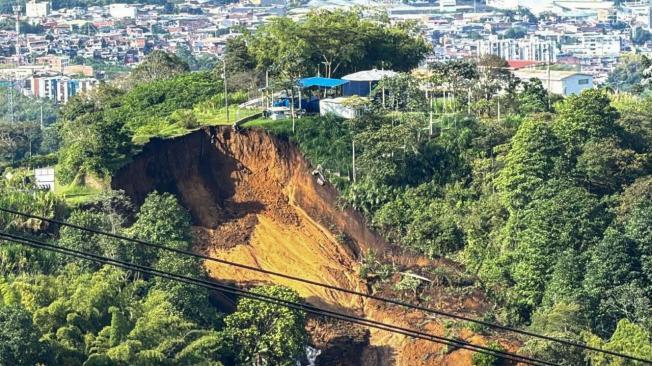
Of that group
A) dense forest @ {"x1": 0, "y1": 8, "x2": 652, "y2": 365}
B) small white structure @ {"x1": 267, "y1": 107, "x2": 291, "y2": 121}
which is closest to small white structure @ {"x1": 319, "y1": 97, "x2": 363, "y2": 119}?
dense forest @ {"x1": 0, "y1": 8, "x2": 652, "y2": 365}

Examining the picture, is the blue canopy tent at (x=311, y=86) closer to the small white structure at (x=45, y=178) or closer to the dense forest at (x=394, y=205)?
the dense forest at (x=394, y=205)

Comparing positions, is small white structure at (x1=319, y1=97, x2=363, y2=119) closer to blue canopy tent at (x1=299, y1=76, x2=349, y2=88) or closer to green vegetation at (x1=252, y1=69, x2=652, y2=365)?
green vegetation at (x1=252, y1=69, x2=652, y2=365)

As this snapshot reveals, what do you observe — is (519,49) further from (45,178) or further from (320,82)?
(45,178)

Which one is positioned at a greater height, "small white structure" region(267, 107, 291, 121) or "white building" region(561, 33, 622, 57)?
"small white structure" region(267, 107, 291, 121)

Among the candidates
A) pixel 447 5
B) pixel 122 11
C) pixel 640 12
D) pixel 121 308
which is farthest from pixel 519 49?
pixel 121 308

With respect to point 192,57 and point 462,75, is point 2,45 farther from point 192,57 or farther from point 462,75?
point 462,75

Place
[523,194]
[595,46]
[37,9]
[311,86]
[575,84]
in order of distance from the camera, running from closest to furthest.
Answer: [523,194], [311,86], [575,84], [595,46], [37,9]
